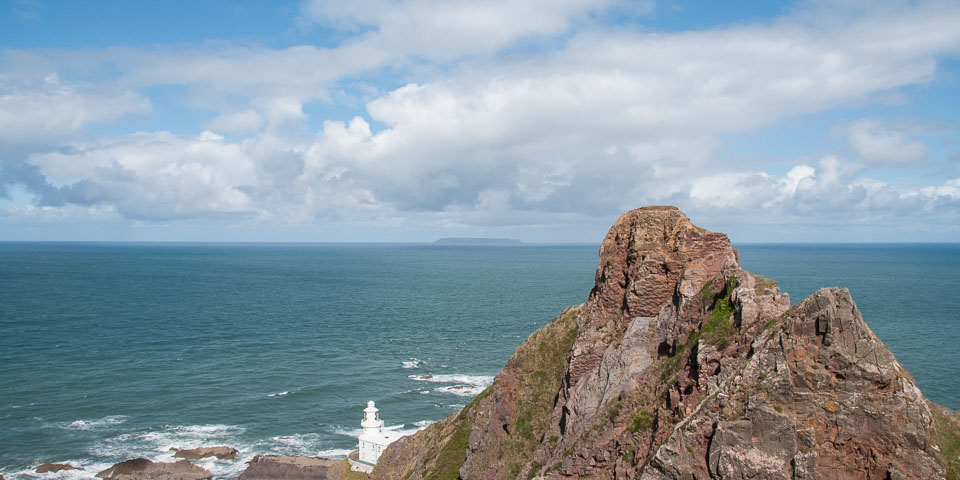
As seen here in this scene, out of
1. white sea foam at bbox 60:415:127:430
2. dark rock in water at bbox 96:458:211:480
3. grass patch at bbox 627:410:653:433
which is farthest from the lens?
white sea foam at bbox 60:415:127:430

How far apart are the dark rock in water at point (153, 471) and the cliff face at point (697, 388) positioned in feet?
116

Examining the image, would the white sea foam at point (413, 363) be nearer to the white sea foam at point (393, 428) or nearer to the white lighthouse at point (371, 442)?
the white sea foam at point (393, 428)

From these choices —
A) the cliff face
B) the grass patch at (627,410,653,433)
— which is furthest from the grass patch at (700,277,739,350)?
the grass patch at (627,410,653,433)

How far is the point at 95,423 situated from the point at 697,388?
72361mm

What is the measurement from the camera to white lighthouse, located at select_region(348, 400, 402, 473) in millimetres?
57188

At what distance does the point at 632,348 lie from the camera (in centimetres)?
2891

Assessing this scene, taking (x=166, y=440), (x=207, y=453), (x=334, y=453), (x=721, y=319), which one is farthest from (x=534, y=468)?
(x=166, y=440)

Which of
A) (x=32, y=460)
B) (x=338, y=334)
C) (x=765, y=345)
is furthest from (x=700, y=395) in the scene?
(x=338, y=334)

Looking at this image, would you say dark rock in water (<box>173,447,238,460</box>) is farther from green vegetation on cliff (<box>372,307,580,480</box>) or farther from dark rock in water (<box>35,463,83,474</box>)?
green vegetation on cliff (<box>372,307,580,480</box>)

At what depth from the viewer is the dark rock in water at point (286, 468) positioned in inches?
2408

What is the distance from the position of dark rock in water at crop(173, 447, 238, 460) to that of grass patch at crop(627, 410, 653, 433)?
5230 centimetres

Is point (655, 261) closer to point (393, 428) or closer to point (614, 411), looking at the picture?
point (614, 411)

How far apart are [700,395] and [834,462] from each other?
173 inches

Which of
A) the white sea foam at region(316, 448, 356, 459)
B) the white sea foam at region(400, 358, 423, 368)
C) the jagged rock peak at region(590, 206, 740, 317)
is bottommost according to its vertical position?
the white sea foam at region(316, 448, 356, 459)
